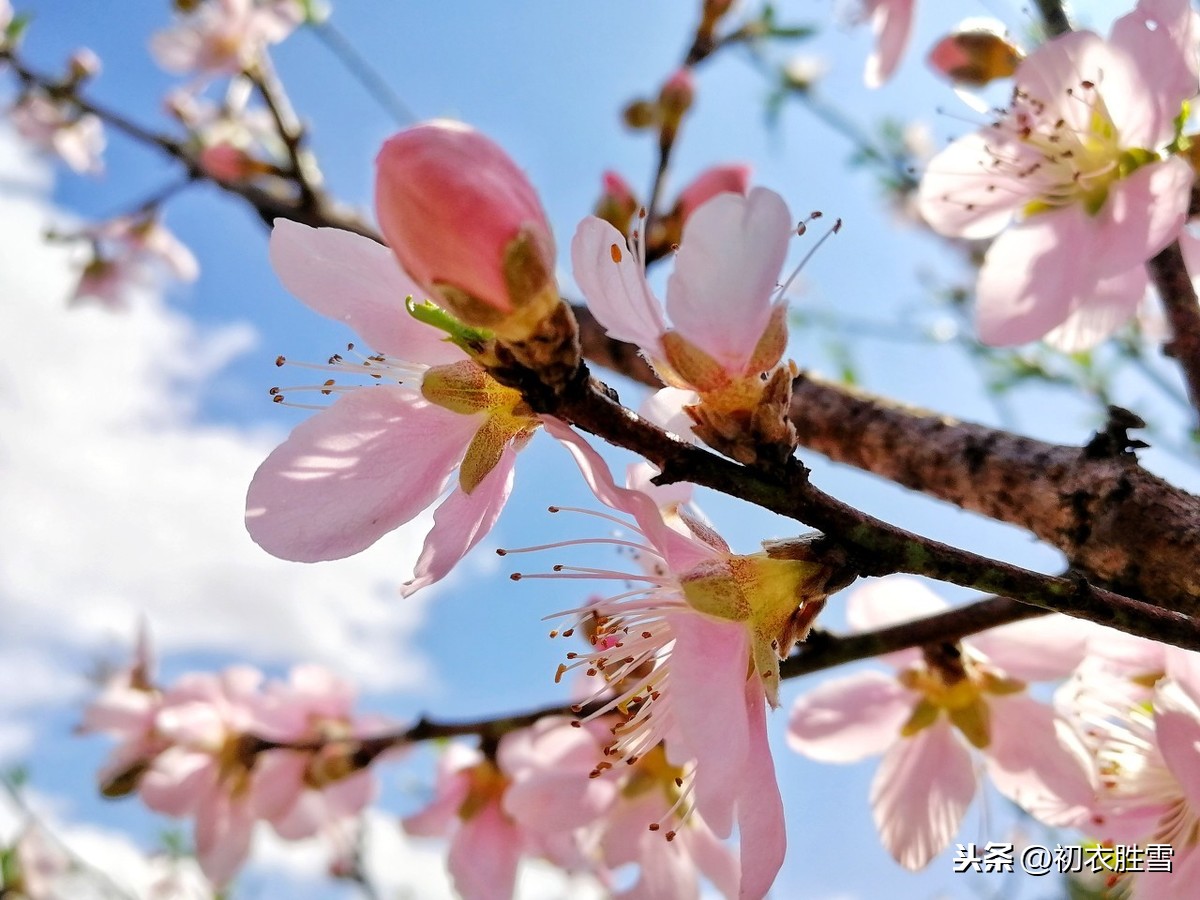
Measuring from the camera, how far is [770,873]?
520 mm

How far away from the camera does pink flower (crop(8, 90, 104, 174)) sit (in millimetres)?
2654

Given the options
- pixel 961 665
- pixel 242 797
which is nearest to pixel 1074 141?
pixel 961 665

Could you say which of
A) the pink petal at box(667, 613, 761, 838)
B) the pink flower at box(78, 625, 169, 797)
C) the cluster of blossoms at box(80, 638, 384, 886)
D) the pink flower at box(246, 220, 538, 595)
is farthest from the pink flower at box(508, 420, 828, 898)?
the pink flower at box(78, 625, 169, 797)

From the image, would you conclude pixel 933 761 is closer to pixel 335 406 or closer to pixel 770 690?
pixel 770 690

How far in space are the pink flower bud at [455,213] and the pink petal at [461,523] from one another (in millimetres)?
138

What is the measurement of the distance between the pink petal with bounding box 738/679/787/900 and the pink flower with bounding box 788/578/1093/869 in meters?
0.45

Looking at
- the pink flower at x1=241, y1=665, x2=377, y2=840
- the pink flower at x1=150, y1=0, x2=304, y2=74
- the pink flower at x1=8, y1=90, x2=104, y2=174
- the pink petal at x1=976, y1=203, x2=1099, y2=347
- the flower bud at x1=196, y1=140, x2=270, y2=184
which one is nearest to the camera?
the pink petal at x1=976, y1=203, x2=1099, y2=347

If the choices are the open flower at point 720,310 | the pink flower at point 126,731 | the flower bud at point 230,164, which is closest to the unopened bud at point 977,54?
the open flower at point 720,310

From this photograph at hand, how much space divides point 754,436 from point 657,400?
6.2 inches

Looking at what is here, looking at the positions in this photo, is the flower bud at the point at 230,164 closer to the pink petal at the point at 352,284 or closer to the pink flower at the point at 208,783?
the pink flower at the point at 208,783

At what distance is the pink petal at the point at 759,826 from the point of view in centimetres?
52

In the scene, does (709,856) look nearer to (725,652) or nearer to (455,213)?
(725,652)

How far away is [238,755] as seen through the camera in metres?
1.58

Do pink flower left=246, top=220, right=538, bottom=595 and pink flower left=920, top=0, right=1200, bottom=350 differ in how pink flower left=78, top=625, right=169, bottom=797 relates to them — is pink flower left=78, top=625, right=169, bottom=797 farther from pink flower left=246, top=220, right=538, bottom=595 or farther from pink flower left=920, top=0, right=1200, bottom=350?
pink flower left=920, top=0, right=1200, bottom=350
